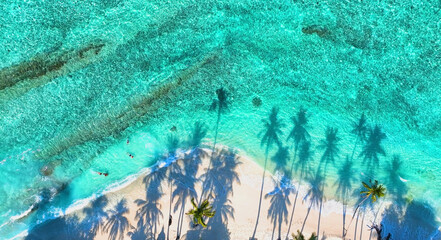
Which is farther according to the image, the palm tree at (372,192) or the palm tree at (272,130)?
the palm tree at (272,130)

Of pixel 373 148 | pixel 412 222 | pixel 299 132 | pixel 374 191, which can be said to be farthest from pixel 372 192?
pixel 299 132

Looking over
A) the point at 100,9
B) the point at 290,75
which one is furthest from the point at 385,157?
the point at 100,9

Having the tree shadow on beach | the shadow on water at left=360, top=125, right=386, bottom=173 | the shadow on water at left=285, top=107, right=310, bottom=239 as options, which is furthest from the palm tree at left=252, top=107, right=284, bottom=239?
the shadow on water at left=360, top=125, right=386, bottom=173

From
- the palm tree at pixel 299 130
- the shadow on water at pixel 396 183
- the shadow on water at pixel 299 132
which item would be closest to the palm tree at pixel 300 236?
the shadow on water at pixel 299 132

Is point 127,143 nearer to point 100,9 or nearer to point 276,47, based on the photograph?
point 100,9

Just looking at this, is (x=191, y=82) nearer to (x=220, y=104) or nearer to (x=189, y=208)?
(x=220, y=104)

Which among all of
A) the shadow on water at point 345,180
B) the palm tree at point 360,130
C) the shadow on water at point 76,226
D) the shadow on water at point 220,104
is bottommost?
the shadow on water at point 76,226

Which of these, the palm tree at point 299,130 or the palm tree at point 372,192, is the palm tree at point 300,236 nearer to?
the palm tree at point 372,192
